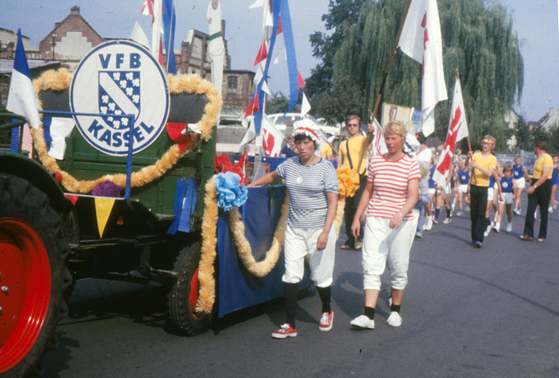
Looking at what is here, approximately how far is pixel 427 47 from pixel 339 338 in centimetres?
391

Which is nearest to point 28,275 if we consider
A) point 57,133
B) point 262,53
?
point 57,133

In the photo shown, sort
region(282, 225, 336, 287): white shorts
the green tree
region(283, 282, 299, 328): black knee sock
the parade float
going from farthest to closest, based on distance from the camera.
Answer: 1. the green tree
2. region(282, 225, 336, 287): white shorts
3. region(283, 282, 299, 328): black knee sock
4. the parade float

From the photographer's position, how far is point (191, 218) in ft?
15.0

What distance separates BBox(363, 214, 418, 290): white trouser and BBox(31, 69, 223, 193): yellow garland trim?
73.3 inches

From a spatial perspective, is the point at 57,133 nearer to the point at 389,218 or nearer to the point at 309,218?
the point at 309,218

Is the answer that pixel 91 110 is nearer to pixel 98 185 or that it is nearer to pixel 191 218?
pixel 98 185

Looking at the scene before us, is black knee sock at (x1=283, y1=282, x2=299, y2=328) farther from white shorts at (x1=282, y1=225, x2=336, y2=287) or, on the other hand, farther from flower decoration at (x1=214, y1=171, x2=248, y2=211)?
flower decoration at (x1=214, y1=171, x2=248, y2=211)

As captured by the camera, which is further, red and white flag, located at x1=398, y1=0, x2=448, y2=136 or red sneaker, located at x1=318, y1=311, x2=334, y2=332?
red and white flag, located at x1=398, y1=0, x2=448, y2=136

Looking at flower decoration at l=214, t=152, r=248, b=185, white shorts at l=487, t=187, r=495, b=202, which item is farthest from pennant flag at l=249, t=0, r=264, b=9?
white shorts at l=487, t=187, r=495, b=202

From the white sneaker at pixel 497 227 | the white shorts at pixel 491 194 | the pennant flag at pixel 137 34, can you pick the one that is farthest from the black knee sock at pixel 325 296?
the white shorts at pixel 491 194

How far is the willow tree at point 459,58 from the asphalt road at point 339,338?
761 inches

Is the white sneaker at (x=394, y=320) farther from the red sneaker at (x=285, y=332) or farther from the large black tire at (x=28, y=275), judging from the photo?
the large black tire at (x=28, y=275)

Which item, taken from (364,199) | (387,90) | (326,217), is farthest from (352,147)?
(387,90)

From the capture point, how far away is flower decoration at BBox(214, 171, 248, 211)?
4520mm
